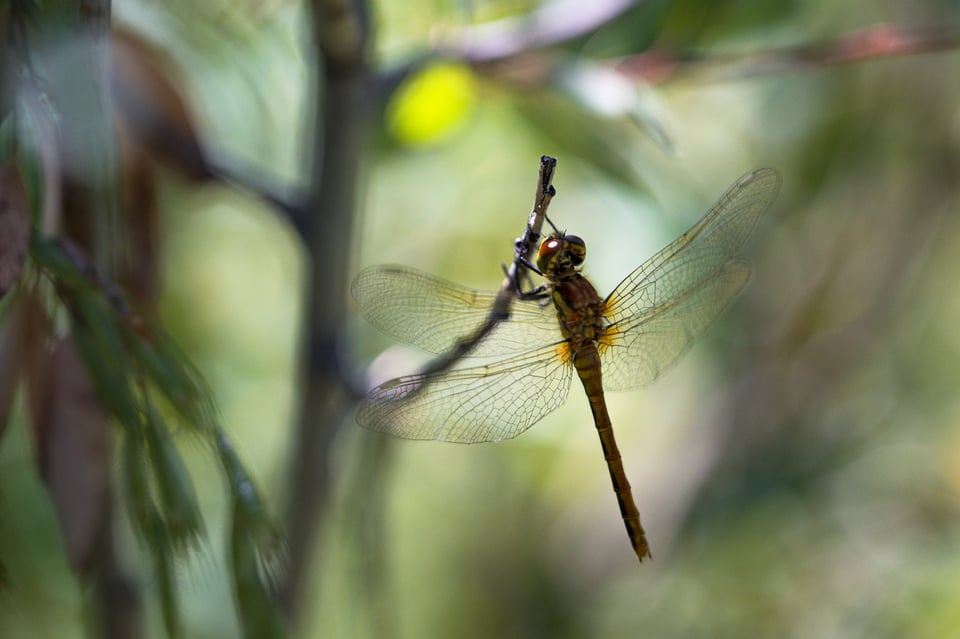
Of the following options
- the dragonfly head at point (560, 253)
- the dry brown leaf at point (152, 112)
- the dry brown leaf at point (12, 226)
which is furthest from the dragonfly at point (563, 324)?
the dry brown leaf at point (12, 226)

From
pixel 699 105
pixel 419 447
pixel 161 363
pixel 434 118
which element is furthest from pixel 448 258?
pixel 161 363

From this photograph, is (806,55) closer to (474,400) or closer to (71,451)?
(474,400)

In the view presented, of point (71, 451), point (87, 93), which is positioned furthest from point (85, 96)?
point (71, 451)

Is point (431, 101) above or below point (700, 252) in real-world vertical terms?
above

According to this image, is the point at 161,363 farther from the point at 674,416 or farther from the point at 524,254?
the point at 674,416

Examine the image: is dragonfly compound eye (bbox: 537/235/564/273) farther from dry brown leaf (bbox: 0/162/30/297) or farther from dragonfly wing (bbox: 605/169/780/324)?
dry brown leaf (bbox: 0/162/30/297)

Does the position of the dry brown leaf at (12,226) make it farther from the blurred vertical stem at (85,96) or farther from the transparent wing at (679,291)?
the transparent wing at (679,291)
